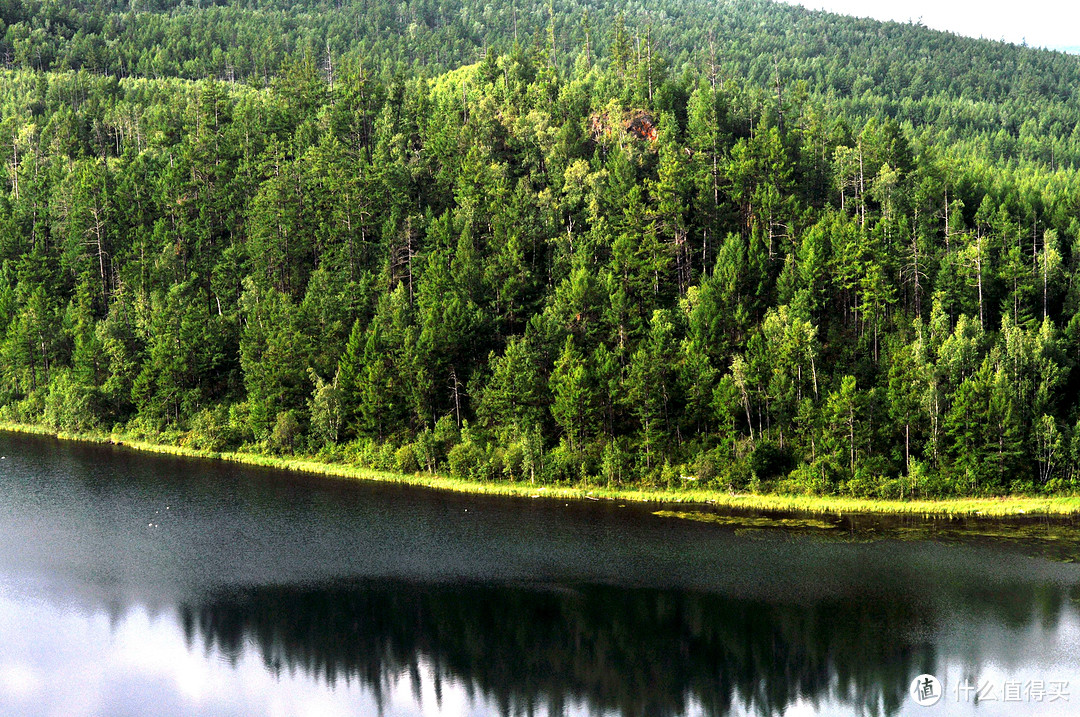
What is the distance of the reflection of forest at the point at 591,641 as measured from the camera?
46125mm

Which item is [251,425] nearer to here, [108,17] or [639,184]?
[639,184]

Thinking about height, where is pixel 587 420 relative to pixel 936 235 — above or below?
below

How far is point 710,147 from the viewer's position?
9356 centimetres

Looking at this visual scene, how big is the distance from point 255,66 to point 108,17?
44329 mm

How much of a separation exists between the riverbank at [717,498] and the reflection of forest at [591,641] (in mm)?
16288

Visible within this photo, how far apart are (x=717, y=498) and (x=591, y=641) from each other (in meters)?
24.2

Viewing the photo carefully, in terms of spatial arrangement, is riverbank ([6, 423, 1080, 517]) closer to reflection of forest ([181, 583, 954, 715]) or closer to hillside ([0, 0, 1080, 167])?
reflection of forest ([181, 583, 954, 715])

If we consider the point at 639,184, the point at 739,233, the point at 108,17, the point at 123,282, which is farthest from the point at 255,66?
the point at 739,233

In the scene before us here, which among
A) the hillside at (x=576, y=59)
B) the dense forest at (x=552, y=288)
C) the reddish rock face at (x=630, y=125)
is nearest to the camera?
the dense forest at (x=552, y=288)

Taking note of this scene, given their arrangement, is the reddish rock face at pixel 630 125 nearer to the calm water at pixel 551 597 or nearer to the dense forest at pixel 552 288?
the dense forest at pixel 552 288

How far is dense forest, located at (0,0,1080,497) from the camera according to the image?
245 feet

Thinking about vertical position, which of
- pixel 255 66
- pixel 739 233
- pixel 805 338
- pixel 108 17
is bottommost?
pixel 805 338

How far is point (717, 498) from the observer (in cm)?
7238

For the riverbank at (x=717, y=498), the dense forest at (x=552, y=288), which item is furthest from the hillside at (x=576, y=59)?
the riverbank at (x=717, y=498)
